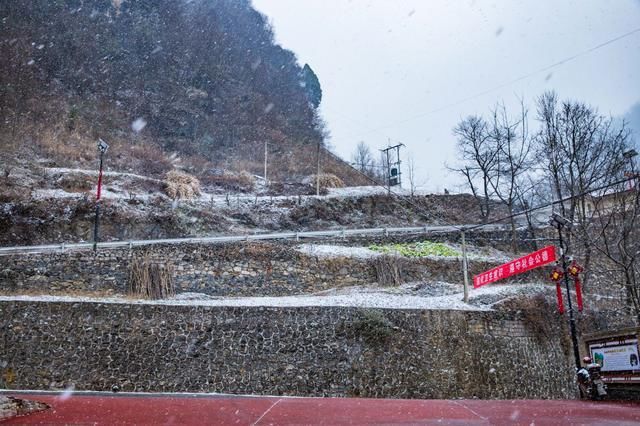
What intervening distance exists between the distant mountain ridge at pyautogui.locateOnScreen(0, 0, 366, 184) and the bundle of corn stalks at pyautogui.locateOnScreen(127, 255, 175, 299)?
17065mm

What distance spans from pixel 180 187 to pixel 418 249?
12909 mm

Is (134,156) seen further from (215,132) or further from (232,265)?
(232,265)

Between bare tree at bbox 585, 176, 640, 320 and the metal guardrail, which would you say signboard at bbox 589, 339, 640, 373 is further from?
the metal guardrail

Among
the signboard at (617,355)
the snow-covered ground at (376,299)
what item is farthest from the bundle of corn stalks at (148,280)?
the signboard at (617,355)

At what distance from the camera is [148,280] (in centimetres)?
1653

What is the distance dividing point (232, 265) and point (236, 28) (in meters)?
44.6

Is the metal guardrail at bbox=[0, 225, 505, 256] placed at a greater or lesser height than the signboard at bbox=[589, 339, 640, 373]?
greater

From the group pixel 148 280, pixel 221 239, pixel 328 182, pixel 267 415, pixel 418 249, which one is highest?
pixel 328 182

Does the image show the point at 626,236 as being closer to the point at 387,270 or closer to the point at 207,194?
the point at 387,270

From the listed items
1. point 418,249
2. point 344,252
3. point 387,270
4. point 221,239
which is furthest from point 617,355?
point 221,239

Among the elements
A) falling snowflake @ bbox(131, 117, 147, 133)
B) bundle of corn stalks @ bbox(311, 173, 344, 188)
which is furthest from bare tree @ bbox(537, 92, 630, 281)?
Result: falling snowflake @ bbox(131, 117, 147, 133)

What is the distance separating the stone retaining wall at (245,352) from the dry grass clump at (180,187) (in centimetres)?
1328

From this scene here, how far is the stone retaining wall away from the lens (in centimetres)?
1270

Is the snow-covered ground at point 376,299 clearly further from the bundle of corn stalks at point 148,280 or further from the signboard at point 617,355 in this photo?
the signboard at point 617,355
